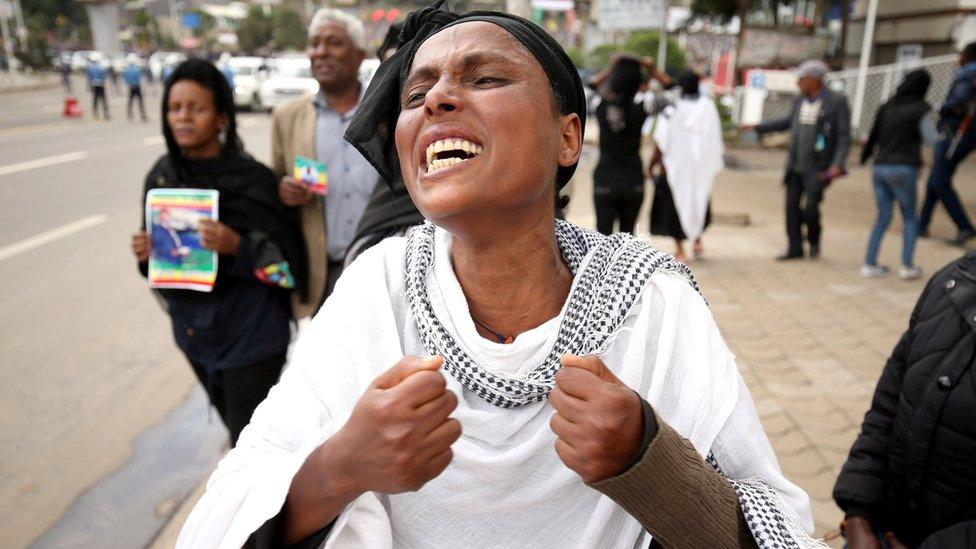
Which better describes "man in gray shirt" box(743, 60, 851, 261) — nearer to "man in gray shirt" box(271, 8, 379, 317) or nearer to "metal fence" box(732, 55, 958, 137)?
"man in gray shirt" box(271, 8, 379, 317)

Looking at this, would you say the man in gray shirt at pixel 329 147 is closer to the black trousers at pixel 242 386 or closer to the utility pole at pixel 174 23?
the black trousers at pixel 242 386

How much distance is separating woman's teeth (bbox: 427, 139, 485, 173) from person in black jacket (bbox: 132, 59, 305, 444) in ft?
5.40

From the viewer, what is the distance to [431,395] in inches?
39.8

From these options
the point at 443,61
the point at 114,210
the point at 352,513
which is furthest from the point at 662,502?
the point at 114,210

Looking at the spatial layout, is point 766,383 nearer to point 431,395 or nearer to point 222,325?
point 222,325

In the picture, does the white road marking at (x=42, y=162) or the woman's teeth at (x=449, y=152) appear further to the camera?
the white road marking at (x=42, y=162)

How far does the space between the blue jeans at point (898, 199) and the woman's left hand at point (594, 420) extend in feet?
20.7

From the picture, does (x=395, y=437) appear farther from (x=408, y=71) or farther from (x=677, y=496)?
(x=408, y=71)

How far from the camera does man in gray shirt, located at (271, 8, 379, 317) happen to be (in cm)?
326

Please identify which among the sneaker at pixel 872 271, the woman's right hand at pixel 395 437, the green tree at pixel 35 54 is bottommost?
the sneaker at pixel 872 271

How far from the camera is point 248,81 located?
78.4 feet

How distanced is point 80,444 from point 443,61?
347 centimetres

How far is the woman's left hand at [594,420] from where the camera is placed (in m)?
1.00

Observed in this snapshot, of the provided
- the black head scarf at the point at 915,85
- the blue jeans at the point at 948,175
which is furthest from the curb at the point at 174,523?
the blue jeans at the point at 948,175
